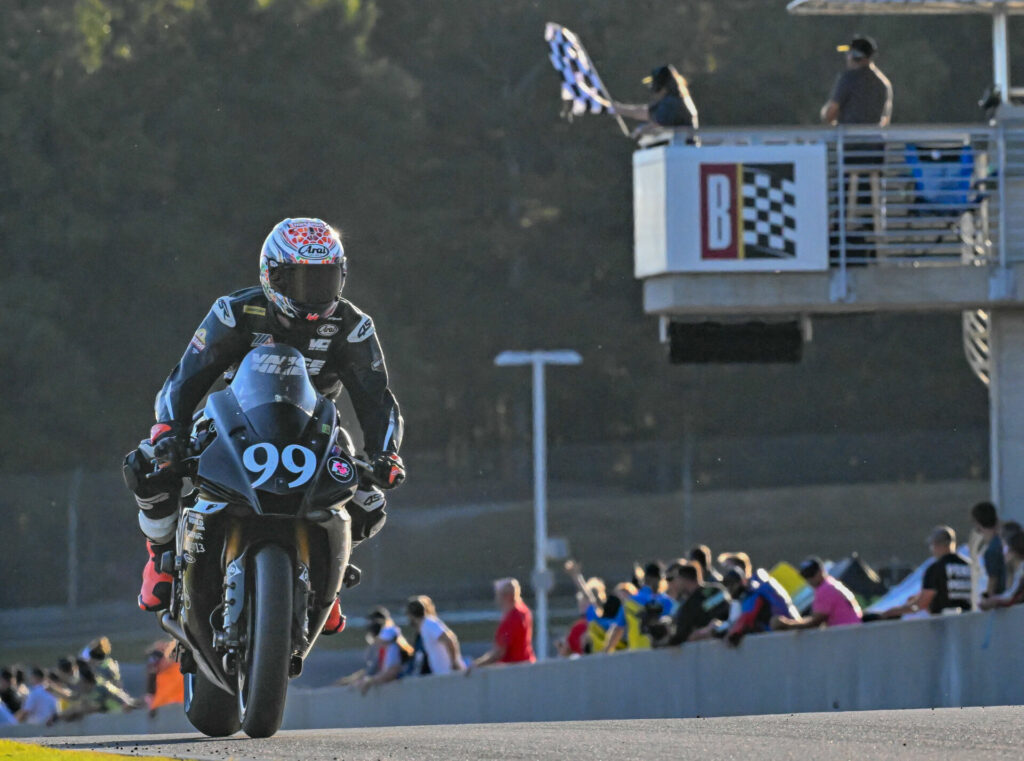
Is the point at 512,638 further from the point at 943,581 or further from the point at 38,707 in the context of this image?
the point at 38,707

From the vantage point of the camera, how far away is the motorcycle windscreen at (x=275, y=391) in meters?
8.41

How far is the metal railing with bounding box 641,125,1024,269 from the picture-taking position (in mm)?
19438

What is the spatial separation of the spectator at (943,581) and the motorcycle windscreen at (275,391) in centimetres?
673

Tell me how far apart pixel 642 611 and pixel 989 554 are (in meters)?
3.55

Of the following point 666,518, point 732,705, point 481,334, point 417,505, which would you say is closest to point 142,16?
point 481,334

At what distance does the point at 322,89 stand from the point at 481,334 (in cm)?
754

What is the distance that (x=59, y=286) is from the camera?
4822cm

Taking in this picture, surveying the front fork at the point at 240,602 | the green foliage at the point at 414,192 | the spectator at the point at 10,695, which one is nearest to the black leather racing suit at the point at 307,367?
the front fork at the point at 240,602

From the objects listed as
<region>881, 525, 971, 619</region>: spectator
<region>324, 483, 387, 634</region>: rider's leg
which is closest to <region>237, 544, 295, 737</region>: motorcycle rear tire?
<region>324, 483, 387, 634</region>: rider's leg

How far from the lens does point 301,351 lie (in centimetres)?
881

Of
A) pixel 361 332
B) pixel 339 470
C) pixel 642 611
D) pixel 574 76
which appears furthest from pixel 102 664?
pixel 339 470

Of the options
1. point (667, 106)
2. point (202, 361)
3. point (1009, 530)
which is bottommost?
point (1009, 530)

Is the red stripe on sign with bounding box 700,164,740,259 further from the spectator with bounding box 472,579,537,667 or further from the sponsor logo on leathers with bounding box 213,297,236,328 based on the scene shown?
the sponsor logo on leathers with bounding box 213,297,236,328

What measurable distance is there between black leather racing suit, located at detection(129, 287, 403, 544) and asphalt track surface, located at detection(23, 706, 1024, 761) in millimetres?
966
